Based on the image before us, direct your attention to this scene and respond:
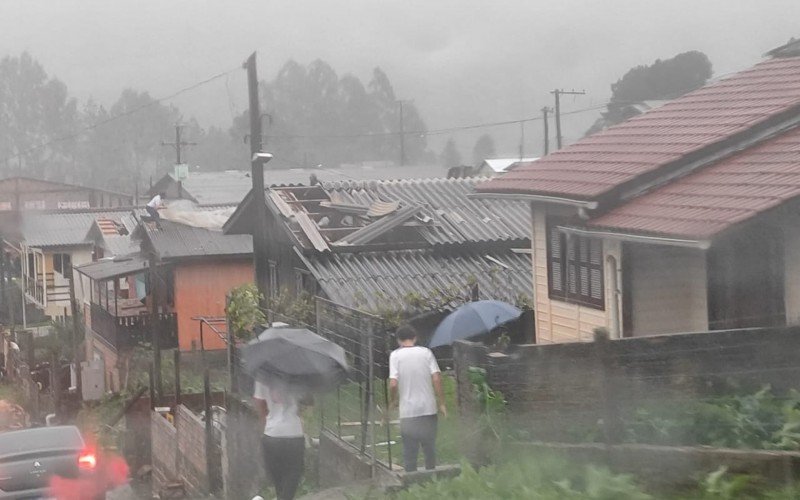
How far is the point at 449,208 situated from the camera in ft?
82.3

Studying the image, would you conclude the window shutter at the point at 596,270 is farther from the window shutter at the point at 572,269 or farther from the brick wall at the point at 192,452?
the brick wall at the point at 192,452

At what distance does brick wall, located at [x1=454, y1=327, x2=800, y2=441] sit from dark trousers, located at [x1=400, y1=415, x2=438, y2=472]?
1.02m

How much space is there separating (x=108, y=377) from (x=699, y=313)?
76.8ft

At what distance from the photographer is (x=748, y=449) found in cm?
800

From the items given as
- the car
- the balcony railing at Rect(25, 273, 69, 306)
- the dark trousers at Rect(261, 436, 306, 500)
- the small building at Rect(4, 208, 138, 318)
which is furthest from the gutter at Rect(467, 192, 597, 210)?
the balcony railing at Rect(25, 273, 69, 306)

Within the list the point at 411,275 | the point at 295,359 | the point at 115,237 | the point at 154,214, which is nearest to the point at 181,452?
the point at 411,275

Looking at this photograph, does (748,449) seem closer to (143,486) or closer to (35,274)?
(143,486)

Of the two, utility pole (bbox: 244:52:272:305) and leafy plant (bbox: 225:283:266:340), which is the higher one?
utility pole (bbox: 244:52:272:305)

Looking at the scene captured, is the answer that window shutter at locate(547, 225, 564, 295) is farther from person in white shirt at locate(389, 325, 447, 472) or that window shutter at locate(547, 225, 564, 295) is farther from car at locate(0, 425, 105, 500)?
car at locate(0, 425, 105, 500)

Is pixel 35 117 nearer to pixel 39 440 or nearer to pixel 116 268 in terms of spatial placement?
pixel 116 268

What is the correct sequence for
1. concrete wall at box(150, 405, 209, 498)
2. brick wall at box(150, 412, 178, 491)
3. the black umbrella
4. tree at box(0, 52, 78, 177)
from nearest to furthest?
the black umbrella, concrete wall at box(150, 405, 209, 498), brick wall at box(150, 412, 178, 491), tree at box(0, 52, 78, 177)

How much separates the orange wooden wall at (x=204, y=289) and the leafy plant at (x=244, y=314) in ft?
38.1

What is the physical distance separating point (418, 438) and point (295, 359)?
1.39 meters

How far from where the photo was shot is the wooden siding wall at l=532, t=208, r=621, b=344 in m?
15.2
